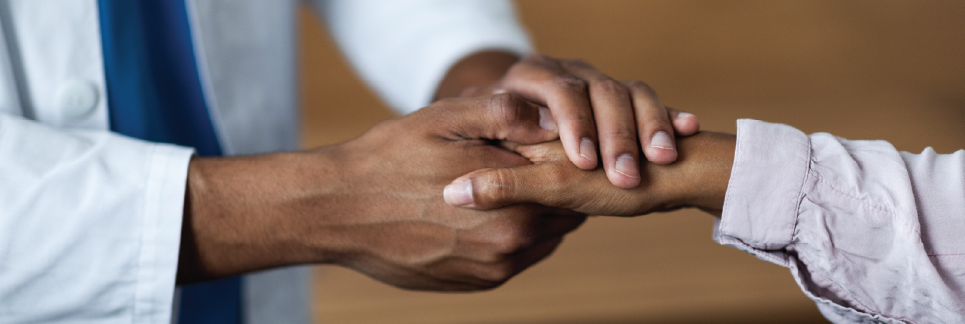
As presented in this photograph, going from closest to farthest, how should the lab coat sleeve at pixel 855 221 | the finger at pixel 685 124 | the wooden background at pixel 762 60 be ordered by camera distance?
1. the lab coat sleeve at pixel 855 221
2. the finger at pixel 685 124
3. the wooden background at pixel 762 60

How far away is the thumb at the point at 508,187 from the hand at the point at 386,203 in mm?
23

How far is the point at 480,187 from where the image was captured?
57 cm

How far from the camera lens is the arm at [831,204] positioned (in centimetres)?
50

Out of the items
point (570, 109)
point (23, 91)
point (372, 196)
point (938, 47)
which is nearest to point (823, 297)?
point (570, 109)

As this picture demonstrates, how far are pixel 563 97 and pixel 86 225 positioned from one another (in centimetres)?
41

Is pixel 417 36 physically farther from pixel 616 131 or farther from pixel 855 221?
pixel 855 221

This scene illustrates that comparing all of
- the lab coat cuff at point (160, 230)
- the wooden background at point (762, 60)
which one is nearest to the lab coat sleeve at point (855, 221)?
the lab coat cuff at point (160, 230)

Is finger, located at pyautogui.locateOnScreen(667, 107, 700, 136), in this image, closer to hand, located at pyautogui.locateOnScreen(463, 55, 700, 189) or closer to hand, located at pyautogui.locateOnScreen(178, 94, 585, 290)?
hand, located at pyautogui.locateOnScreen(463, 55, 700, 189)

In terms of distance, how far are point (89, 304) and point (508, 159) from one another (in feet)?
1.20

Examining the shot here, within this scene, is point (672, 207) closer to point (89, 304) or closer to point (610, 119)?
point (610, 119)

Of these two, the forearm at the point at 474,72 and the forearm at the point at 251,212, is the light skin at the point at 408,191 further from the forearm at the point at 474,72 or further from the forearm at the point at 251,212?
the forearm at the point at 474,72

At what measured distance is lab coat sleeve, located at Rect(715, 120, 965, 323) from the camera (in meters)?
0.50

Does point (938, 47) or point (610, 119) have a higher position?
point (610, 119)

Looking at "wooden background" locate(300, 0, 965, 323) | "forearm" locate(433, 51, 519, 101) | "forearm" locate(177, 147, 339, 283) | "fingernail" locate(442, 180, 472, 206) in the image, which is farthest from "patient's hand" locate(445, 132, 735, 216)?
"wooden background" locate(300, 0, 965, 323)
